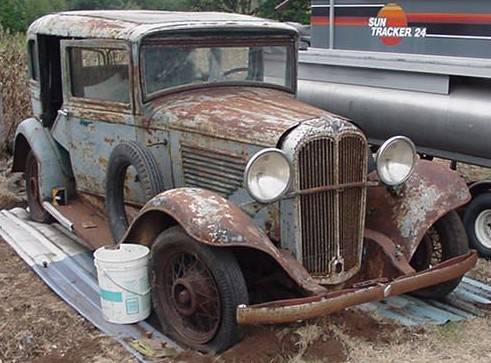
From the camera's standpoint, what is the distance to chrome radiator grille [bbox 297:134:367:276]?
3945 mm

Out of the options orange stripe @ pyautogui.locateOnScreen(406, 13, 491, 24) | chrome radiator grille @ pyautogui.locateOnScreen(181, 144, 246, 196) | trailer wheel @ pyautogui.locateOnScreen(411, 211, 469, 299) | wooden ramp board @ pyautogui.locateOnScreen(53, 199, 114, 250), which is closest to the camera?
chrome radiator grille @ pyautogui.locateOnScreen(181, 144, 246, 196)

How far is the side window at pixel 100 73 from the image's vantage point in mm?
4898

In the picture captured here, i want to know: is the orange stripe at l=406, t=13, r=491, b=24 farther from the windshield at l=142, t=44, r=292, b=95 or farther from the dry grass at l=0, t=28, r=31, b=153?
the dry grass at l=0, t=28, r=31, b=153

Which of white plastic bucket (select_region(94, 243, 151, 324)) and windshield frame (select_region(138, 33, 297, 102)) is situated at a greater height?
windshield frame (select_region(138, 33, 297, 102))

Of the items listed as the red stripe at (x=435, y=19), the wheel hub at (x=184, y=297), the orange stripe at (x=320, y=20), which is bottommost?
the wheel hub at (x=184, y=297)

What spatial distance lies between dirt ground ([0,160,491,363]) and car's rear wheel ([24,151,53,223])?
5.96ft

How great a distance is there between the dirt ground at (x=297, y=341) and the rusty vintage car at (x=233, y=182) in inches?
8.1

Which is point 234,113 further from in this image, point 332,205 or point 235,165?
point 332,205

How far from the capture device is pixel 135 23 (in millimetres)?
4875

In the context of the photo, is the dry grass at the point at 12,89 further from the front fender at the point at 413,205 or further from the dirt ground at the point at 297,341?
the front fender at the point at 413,205

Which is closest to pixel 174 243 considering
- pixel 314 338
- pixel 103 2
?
pixel 314 338

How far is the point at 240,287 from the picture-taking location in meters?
3.72

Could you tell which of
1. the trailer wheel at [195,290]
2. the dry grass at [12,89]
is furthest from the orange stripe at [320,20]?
the trailer wheel at [195,290]

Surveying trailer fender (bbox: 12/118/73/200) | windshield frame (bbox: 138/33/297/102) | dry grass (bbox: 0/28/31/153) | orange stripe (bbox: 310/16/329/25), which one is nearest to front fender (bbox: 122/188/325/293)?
windshield frame (bbox: 138/33/297/102)
